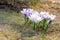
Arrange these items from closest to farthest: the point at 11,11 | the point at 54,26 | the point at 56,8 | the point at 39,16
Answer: the point at 39,16, the point at 54,26, the point at 11,11, the point at 56,8

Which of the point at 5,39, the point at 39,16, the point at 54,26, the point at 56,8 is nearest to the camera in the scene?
the point at 5,39

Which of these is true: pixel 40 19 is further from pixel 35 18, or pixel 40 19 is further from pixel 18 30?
pixel 18 30

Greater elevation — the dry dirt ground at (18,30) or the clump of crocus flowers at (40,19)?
the clump of crocus flowers at (40,19)

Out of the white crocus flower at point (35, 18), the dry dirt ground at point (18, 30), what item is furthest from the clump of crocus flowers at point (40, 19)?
the dry dirt ground at point (18, 30)

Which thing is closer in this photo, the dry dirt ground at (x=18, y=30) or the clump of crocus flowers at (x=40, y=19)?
the dry dirt ground at (x=18, y=30)

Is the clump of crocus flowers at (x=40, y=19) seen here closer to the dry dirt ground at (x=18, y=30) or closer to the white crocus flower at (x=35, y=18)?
the white crocus flower at (x=35, y=18)

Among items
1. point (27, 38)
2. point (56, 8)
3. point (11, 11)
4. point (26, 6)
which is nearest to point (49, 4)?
point (56, 8)

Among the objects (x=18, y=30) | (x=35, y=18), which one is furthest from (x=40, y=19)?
(x=18, y=30)

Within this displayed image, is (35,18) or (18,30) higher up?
(35,18)

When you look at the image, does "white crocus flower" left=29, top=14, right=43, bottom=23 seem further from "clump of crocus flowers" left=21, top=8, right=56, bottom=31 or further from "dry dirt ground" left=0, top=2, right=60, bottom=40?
"dry dirt ground" left=0, top=2, right=60, bottom=40

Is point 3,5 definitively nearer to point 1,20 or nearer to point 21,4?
point 21,4

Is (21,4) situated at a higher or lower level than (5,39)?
higher
